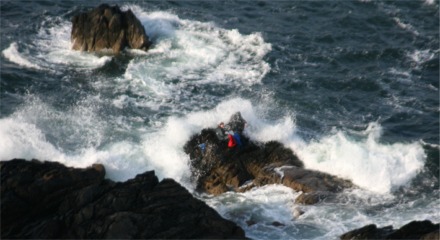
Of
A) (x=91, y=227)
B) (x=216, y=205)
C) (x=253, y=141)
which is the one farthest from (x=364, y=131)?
(x=91, y=227)

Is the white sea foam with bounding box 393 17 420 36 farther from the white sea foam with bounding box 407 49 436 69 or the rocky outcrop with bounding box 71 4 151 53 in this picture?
the rocky outcrop with bounding box 71 4 151 53

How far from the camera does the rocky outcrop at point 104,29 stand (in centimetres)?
3853

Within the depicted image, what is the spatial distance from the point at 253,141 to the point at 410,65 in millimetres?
13548

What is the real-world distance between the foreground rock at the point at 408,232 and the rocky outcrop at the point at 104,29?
69.7 ft

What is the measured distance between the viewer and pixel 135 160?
95.8ft

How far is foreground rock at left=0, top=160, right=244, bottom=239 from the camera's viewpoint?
19766 millimetres

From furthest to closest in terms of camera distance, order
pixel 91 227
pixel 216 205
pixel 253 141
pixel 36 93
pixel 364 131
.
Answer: pixel 36 93, pixel 364 131, pixel 253 141, pixel 216 205, pixel 91 227

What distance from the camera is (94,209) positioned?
20094mm

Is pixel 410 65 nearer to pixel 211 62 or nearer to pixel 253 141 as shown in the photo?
pixel 211 62

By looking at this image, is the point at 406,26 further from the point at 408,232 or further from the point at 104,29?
the point at 408,232

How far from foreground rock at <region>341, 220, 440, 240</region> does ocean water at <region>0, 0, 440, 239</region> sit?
8.31 feet

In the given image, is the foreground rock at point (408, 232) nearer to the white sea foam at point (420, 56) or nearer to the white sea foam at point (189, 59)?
the white sea foam at point (189, 59)

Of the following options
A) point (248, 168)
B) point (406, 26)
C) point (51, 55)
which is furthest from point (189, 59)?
point (406, 26)

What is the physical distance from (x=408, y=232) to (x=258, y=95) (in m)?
15.5
